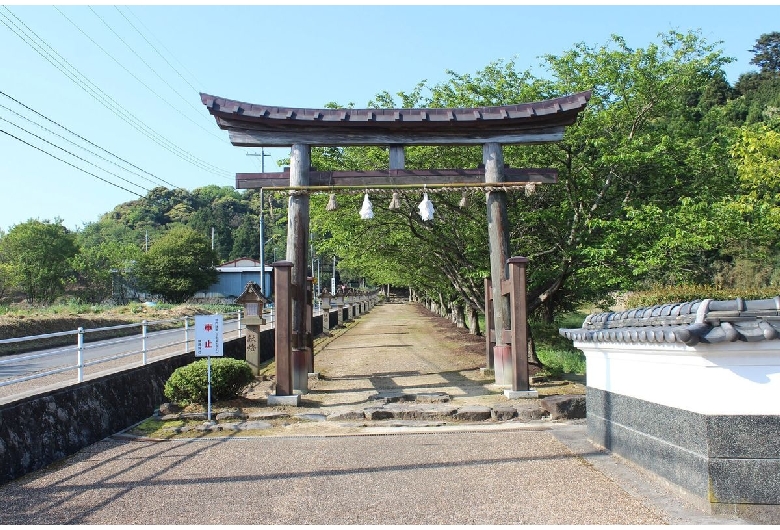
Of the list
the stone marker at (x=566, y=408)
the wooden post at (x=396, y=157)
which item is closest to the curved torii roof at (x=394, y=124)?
the wooden post at (x=396, y=157)

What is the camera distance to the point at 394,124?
12.2 meters

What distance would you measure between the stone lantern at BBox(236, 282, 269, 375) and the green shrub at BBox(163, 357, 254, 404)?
414cm

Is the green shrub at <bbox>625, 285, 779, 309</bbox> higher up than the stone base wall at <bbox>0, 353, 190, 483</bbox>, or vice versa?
the green shrub at <bbox>625, 285, 779, 309</bbox>

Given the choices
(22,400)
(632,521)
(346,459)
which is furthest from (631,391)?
(22,400)

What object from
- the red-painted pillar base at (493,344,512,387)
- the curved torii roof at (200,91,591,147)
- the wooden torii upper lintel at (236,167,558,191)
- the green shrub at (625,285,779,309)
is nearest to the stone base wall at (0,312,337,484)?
the wooden torii upper lintel at (236,167,558,191)

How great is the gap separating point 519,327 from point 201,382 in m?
5.40

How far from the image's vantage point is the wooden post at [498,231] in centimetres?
1250

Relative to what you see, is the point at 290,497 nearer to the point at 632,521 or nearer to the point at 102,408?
the point at 632,521

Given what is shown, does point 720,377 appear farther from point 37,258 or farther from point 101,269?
point 101,269

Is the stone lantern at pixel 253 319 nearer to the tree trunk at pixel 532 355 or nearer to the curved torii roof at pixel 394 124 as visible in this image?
the curved torii roof at pixel 394 124

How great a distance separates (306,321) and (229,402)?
247cm

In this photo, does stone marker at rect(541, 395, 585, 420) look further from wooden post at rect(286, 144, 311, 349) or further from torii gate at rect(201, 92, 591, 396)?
wooden post at rect(286, 144, 311, 349)

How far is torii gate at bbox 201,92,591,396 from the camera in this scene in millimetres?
12062

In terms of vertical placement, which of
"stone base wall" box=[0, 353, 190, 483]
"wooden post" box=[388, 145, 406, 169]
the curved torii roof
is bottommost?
"stone base wall" box=[0, 353, 190, 483]
